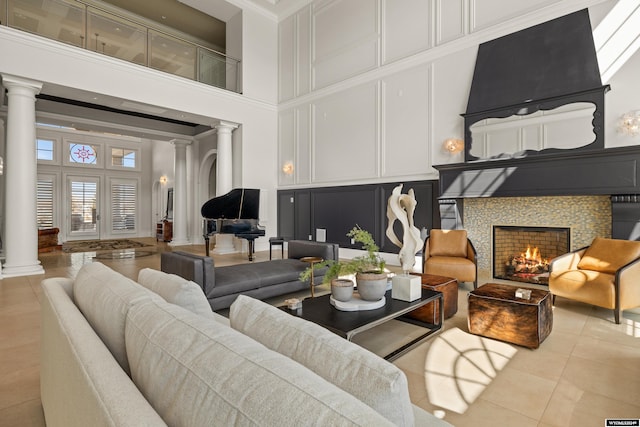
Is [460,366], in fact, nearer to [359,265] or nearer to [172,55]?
[359,265]

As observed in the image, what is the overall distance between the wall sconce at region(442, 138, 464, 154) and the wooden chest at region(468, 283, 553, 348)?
129 inches

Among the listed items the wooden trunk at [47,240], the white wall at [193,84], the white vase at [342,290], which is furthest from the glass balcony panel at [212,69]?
the white vase at [342,290]

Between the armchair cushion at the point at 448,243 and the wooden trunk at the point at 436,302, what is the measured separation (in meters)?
1.47

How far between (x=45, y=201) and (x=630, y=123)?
50.0ft

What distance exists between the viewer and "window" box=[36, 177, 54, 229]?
11312 millimetres

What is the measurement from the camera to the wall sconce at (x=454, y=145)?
5723 mm

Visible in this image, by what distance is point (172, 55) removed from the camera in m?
7.72

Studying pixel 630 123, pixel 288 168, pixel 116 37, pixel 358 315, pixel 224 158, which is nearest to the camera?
pixel 358 315

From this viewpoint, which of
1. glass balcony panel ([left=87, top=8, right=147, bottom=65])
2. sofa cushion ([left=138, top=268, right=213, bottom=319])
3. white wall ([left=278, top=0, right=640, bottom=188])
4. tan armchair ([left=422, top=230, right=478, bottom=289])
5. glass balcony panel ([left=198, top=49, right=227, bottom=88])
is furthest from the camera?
glass balcony panel ([left=198, top=49, right=227, bottom=88])

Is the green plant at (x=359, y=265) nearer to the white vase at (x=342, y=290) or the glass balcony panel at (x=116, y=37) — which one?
the white vase at (x=342, y=290)

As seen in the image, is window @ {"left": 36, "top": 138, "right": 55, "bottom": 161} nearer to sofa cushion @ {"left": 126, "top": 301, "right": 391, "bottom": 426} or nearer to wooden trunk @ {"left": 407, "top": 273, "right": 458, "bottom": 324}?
wooden trunk @ {"left": 407, "top": 273, "right": 458, "bottom": 324}

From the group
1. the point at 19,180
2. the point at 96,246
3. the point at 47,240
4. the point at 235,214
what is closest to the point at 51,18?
the point at 19,180

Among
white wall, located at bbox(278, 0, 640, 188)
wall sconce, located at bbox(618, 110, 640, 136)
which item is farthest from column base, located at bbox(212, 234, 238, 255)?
wall sconce, located at bbox(618, 110, 640, 136)

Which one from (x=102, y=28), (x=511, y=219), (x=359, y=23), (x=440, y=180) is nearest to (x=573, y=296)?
(x=511, y=219)
